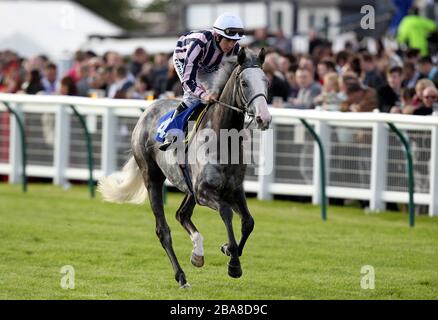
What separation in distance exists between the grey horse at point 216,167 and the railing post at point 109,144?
489 cm

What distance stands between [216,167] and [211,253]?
1909mm

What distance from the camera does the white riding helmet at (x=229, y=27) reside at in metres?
8.52

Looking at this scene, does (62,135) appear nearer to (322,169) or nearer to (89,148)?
(89,148)

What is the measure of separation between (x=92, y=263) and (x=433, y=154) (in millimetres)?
4092

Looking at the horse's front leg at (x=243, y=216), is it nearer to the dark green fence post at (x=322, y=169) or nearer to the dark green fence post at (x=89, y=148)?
the dark green fence post at (x=322, y=169)

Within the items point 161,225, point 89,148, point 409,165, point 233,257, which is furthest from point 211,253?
point 89,148

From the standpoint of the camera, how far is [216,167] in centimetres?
856

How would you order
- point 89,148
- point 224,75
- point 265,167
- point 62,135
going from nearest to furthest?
point 224,75, point 265,167, point 89,148, point 62,135

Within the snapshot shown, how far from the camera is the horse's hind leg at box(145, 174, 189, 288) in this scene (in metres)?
8.58

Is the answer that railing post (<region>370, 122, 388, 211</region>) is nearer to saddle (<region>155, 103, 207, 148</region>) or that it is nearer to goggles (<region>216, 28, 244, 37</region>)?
saddle (<region>155, 103, 207, 148</region>)

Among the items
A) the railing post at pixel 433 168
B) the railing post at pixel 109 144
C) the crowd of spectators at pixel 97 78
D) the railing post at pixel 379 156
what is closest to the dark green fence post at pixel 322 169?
the railing post at pixel 379 156

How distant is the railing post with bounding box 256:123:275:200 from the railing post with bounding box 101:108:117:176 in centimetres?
195

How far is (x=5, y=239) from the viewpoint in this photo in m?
11.0

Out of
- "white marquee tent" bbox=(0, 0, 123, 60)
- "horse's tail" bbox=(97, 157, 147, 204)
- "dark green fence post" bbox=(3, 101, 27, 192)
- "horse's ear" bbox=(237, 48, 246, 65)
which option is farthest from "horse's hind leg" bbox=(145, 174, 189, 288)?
"white marquee tent" bbox=(0, 0, 123, 60)
